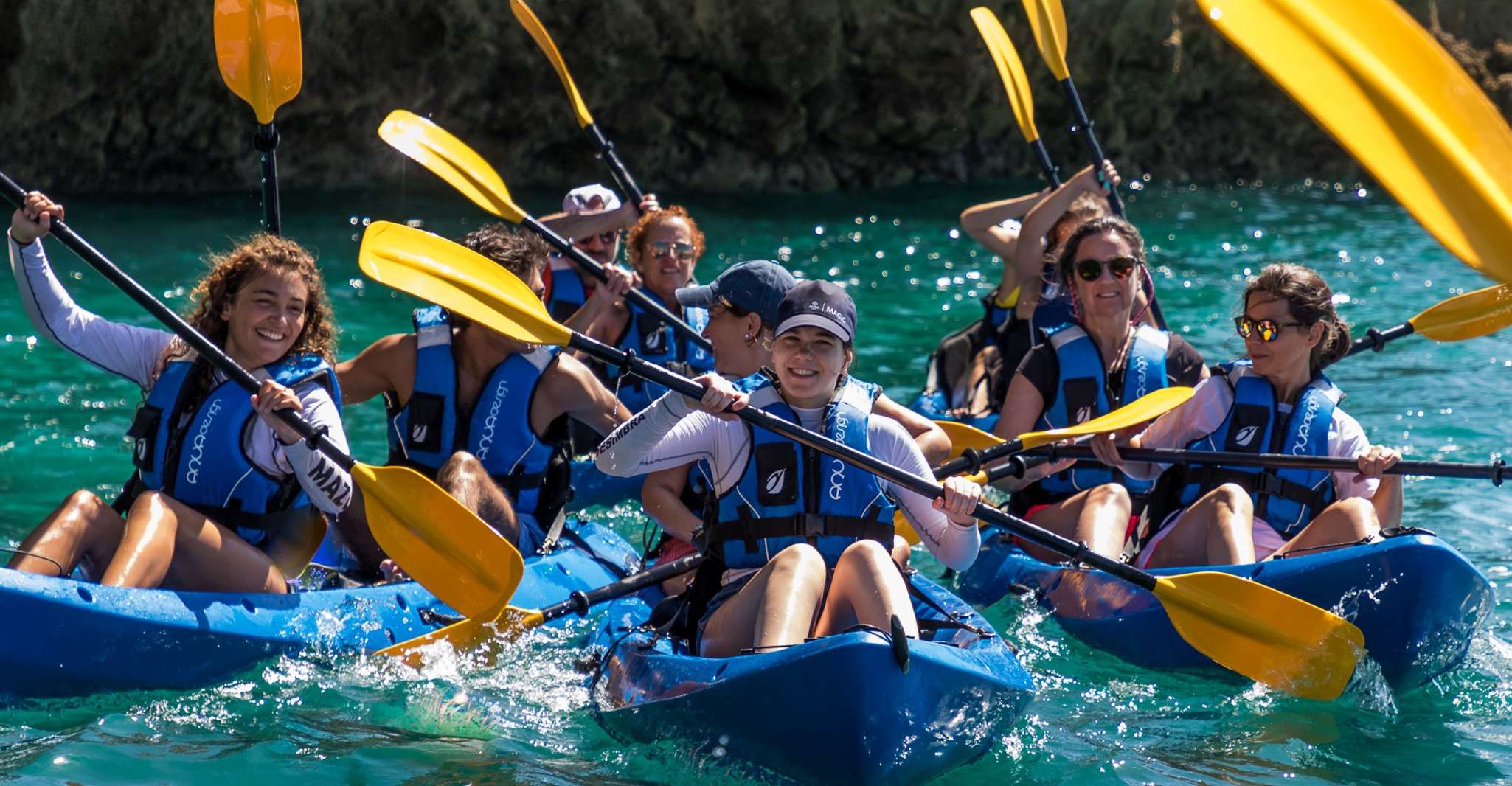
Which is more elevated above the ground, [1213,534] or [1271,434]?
[1271,434]

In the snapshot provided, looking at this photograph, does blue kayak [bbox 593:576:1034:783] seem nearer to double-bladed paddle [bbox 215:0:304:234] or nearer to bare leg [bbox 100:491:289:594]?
bare leg [bbox 100:491:289:594]

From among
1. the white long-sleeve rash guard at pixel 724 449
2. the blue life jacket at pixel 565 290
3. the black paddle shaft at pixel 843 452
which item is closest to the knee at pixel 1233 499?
the black paddle shaft at pixel 843 452

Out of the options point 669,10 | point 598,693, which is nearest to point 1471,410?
point 598,693

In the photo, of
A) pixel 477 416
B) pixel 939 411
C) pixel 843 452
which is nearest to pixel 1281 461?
pixel 843 452

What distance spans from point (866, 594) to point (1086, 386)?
1.74m

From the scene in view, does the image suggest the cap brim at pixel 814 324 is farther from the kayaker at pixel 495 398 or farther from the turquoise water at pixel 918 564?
the kayaker at pixel 495 398

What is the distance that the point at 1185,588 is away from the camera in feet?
12.7

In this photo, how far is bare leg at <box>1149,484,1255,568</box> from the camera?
4098 mm

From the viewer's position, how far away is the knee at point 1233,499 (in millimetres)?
4191

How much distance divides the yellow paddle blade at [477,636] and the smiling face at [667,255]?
2.14 m

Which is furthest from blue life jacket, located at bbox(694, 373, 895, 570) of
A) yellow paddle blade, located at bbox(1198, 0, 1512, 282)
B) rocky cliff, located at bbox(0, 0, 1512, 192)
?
rocky cliff, located at bbox(0, 0, 1512, 192)

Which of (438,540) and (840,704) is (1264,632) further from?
(438,540)

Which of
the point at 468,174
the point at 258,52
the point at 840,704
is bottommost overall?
the point at 840,704

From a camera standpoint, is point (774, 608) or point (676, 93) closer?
point (774, 608)
